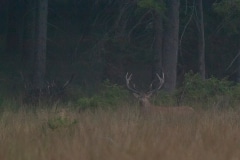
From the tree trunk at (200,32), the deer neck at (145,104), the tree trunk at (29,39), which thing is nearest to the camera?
the deer neck at (145,104)

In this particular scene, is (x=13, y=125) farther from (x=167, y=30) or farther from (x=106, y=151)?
(x=167, y=30)

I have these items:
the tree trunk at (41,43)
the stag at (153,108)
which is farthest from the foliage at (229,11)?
the stag at (153,108)

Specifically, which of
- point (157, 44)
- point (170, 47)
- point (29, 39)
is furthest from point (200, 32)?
point (29, 39)

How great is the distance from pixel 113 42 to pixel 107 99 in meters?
7.79

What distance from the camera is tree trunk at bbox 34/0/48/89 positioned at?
27.2 metres

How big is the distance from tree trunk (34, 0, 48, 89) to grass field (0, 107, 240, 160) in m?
10.9

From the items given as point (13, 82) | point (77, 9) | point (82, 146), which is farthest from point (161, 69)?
point (82, 146)

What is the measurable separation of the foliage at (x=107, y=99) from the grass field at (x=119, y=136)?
9.45 feet

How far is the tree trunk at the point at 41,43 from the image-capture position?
27.2 meters

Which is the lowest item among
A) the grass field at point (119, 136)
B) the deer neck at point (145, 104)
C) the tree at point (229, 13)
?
the deer neck at point (145, 104)

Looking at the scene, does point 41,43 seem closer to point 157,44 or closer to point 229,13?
point 157,44

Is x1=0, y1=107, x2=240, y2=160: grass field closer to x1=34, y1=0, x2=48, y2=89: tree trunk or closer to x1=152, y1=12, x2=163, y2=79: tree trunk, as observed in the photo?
x1=152, y1=12, x2=163, y2=79: tree trunk

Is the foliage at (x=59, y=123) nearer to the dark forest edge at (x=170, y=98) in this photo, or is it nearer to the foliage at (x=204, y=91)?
the dark forest edge at (x=170, y=98)

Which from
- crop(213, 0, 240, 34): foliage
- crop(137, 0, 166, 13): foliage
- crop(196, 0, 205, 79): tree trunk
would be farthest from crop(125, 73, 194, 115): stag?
crop(196, 0, 205, 79): tree trunk
